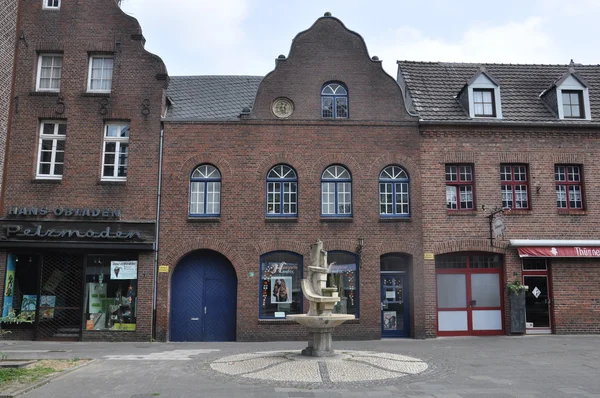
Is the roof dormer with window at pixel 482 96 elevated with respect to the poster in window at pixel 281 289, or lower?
elevated

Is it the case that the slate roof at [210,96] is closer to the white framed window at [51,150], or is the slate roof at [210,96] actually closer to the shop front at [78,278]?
the white framed window at [51,150]

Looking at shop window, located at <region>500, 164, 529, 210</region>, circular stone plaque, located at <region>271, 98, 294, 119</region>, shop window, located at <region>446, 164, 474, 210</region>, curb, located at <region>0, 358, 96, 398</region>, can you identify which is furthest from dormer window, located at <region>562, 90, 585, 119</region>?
curb, located at <region>0, 358, 96, 398</region>

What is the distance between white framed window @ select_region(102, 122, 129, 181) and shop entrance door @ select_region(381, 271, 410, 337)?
9723mm

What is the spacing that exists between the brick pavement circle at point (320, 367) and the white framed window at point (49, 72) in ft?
39.0

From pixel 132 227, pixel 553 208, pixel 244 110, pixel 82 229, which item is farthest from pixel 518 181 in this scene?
pixel 82 229

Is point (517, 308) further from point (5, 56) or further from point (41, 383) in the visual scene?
point (5, 56)

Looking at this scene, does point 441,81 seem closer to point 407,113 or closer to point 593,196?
point 407,113

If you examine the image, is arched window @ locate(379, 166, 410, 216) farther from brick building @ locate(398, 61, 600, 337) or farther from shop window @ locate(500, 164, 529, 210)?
shop window @ locate(500, 164, 529, 210)

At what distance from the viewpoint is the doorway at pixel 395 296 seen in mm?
17797

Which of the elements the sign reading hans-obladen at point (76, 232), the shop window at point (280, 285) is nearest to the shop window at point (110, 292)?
the sign reading hans-obladen at point (76, 232)

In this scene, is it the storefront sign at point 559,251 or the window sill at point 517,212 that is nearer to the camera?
the storefront sign at point 559,251

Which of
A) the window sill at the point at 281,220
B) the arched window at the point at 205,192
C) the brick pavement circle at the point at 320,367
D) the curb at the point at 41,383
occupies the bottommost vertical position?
the curb at the point at 41,383

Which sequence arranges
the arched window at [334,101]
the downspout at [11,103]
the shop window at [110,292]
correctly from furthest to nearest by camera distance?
the arched window at [334,101] < the downspout at [11,103] < the shop window at [110,292]

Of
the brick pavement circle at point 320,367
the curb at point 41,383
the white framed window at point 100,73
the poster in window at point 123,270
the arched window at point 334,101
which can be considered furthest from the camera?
the arched window at point 334,101
